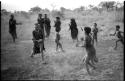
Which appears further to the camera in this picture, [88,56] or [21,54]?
[21,54]

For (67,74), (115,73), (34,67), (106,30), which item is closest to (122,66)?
(115,73)

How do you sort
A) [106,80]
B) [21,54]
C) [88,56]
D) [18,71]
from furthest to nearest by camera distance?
[21,54]
[18,71]
[88,56]
[106,80]

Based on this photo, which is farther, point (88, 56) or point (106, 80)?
point (88, 56)

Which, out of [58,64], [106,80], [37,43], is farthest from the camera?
[37,43]

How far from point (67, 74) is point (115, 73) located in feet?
5.53

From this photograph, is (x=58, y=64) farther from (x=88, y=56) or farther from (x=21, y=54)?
(x=21, y=54)

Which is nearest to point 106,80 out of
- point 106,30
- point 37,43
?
point 37,43

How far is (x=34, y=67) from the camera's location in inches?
295

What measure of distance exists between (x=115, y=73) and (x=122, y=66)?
0.91 meters

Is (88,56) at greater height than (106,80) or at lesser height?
greater

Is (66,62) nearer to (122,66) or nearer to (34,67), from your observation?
(34,67)

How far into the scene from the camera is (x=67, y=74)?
655 cm


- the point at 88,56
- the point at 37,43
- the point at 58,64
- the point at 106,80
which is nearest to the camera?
the point at 106,80

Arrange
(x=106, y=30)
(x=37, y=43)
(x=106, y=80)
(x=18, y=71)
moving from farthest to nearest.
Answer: (x=106, y=30), (x=37, y=43), (x=18, y=71), (x=106, y=80)
